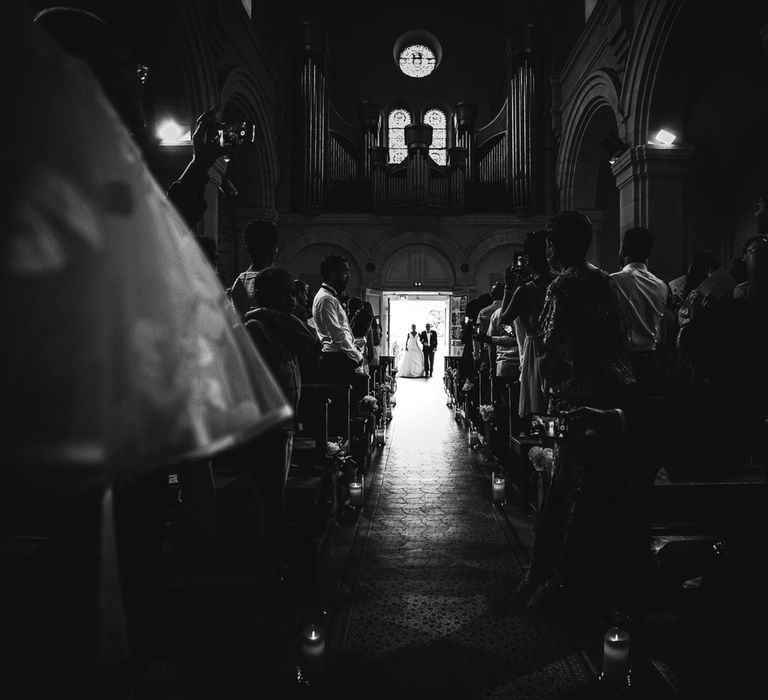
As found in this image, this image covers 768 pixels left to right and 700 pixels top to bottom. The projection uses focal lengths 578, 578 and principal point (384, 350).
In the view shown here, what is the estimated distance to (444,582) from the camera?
284 cm

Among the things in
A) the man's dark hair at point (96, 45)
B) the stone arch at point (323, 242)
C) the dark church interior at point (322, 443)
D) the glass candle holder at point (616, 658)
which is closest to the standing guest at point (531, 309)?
the dark church interior at point (322, 443)

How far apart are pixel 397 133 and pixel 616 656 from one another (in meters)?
14.8

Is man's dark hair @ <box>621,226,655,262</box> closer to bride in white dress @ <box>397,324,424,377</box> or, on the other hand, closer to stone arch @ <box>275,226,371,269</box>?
stone arch @ <box>275,226,371,269</box>

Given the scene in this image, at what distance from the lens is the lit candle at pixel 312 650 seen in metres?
1.81

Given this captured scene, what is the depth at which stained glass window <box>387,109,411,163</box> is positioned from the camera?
1500 cm

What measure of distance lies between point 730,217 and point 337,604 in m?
13.1

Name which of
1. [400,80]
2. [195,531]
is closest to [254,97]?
[400,80]

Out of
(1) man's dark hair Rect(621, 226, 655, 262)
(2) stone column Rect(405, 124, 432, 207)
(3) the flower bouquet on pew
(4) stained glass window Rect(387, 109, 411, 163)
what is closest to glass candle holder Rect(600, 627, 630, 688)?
(1) man's dark hair Rect(621, 226, 655, 262)

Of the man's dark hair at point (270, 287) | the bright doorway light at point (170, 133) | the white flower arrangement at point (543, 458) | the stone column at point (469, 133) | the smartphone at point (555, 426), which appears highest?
the stone column at point (469, 133)

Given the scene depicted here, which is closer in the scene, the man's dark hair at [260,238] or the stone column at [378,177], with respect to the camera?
the man's dark hair at [260,238]

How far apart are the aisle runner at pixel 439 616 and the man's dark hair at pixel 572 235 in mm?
1592

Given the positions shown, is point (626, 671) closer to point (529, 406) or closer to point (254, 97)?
point (529, 406)

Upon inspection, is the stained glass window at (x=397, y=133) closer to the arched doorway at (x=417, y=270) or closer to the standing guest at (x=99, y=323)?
the arched doorway at (x=417, y=270)

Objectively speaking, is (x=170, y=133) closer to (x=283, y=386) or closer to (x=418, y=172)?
(x=283, y=386)
